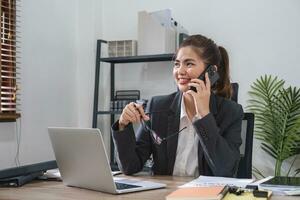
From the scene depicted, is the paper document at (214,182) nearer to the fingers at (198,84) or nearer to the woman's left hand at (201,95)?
the woman's left hand at (201,95)

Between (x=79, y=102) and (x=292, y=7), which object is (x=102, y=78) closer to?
(x=79, y=102)

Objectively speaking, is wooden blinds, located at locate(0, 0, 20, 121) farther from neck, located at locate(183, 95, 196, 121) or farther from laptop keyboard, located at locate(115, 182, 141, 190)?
laptop keyboard, located at locate(115, 182, 141, 190)

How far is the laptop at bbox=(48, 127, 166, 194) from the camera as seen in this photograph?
1186 millimetres

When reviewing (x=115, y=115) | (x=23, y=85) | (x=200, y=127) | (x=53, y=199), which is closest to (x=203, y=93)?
(x=200, y=127)

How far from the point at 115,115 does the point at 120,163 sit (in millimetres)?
1966

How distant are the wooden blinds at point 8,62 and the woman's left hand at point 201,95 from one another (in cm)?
146

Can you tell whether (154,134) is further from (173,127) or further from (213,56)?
(213,56)

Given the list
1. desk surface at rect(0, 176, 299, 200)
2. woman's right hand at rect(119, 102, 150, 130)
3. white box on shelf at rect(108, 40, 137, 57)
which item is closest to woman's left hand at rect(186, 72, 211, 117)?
woman's right hand at rect(119, 102, 150, 130)

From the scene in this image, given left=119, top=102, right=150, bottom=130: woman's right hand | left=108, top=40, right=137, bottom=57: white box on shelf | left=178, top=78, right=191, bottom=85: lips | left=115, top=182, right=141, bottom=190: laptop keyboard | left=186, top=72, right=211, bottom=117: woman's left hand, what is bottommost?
left=115, top=182, right=141, bottom=190: laptop keyboard

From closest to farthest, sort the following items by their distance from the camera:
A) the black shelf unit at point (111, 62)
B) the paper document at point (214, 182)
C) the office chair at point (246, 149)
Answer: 1. the paper document at point (214, 182)
2. the office chair at point (246, 149)
3. the black shelf unit at point (111, 62)

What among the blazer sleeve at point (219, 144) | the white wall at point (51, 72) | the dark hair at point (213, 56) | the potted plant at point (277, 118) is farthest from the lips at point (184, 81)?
the white wall at point (51, 72)

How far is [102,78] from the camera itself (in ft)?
12.0

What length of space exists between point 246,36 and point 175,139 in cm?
171

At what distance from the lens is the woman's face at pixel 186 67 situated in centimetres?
180
